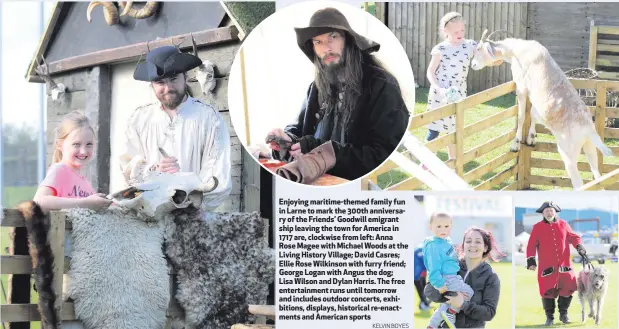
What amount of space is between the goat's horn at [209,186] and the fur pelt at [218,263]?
147 mm

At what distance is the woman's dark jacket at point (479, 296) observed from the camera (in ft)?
20.9

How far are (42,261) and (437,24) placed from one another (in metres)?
2.95

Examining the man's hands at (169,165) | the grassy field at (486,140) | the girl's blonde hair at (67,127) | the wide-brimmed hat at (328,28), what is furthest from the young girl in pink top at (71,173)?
the grassy field at (486,140)

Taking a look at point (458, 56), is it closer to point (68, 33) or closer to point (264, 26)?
point (264, 26)

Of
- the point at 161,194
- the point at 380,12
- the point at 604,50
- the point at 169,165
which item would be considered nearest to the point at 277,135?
the point at 169,165

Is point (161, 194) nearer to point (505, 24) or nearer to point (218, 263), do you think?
point (218, 263)

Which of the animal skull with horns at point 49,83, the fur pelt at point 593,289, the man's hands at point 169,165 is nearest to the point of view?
the man's hands at point 169,165

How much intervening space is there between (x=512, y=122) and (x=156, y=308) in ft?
8.90

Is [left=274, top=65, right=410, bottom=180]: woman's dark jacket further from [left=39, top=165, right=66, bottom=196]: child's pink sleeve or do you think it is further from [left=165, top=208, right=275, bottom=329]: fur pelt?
[left=39, top=165, right=66, bottom=196]: child's pink sleeve

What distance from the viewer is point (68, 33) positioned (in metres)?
7.38

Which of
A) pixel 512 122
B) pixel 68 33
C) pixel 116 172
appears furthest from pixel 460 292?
pixel 68 33

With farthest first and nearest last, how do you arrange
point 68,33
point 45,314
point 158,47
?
point 68,33, point 158,47, point 45,314

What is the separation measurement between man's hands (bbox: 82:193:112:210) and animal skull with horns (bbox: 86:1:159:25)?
1.56 metres

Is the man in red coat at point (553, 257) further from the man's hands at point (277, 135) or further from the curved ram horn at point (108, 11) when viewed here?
the curved ram horn at point (108, 11)
